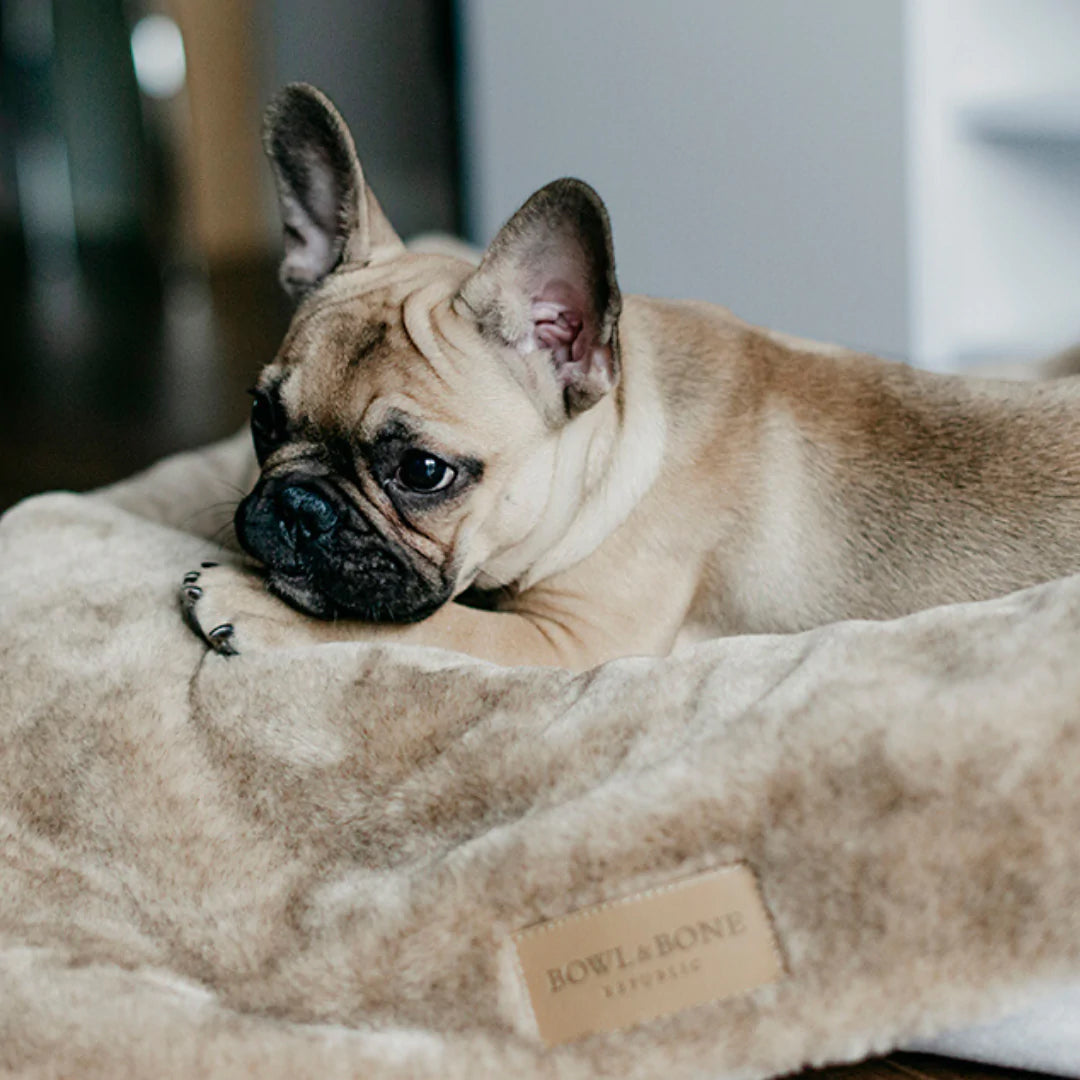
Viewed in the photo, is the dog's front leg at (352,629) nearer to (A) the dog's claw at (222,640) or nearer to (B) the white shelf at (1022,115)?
(A) the dog's claw at (222,640)

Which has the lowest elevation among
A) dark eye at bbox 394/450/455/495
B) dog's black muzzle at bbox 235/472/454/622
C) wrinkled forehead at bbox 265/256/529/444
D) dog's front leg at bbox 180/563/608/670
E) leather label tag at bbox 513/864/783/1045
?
leather label tag at bbox 513/864/783/1045

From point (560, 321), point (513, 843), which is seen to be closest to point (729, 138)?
point (560, 321)

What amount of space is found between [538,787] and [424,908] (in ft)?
0.48

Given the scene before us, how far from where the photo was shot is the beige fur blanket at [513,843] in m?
1.09

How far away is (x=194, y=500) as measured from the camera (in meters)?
2.28

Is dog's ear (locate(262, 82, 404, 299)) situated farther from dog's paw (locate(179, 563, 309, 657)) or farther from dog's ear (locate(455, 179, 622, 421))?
dog's paw (locate(179, 563, 309, 657))

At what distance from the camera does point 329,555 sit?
151cm

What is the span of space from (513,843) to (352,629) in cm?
45

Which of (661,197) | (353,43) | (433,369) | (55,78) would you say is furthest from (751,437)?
(55,78)

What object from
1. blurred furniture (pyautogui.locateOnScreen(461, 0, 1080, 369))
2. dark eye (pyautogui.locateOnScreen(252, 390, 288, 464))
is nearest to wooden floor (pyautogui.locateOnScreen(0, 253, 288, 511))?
blurred furniture (pyautogui.locateOnScreen(461, 0, 1080, 369))

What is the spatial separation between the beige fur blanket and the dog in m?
0.17

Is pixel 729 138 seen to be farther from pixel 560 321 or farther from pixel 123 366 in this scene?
pixel 123 366

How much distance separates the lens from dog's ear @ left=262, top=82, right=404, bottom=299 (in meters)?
1.70

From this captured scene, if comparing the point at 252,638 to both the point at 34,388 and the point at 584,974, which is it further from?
the point at 34,388
